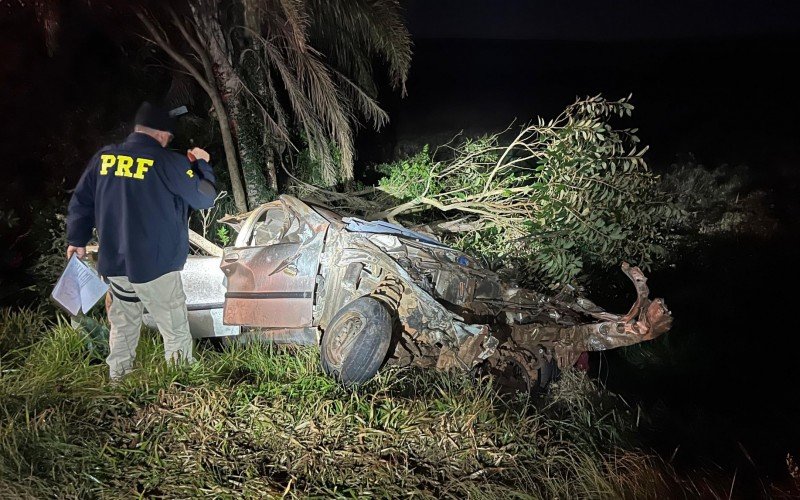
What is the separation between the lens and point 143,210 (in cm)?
330

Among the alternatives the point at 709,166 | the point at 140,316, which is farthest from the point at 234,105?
the point at 709,166

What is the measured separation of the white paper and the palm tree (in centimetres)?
365

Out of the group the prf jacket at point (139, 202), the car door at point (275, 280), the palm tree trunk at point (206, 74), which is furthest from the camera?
the palm tree trunk at point (206, 74)

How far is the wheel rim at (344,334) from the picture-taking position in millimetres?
3762

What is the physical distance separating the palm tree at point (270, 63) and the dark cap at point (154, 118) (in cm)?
308

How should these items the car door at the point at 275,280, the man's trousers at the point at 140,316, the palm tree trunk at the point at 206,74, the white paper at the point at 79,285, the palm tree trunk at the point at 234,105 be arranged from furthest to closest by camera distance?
1. the palm tree trunk at the point at 234,105
2. the palm tree trunk at the point at 206,74
3. the car door at the point at 275,280
4. the white paper at the point at 79,285
5. the man's trousers at the point at 140,316

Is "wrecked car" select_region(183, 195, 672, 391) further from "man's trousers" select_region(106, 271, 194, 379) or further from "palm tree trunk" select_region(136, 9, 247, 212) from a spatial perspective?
"palm tree trunk" select_region(136, 9, 247, 212)

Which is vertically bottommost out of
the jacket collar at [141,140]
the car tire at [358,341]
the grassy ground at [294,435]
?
the grassy ground at [294,435]

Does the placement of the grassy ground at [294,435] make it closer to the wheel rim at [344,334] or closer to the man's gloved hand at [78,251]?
the wheel rim at [344,334]

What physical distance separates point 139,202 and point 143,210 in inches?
2.1

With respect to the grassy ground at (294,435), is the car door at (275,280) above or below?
above

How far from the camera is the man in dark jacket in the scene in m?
3.27

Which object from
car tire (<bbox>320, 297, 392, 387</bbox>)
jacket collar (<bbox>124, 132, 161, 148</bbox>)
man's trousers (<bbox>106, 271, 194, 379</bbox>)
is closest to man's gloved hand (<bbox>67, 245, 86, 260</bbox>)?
man's trousers (<bbox>106, 271, 194, 379</bbox>)

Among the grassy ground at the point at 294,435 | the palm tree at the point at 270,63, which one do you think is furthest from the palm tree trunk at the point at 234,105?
the grassy ground at the point at 294,435
